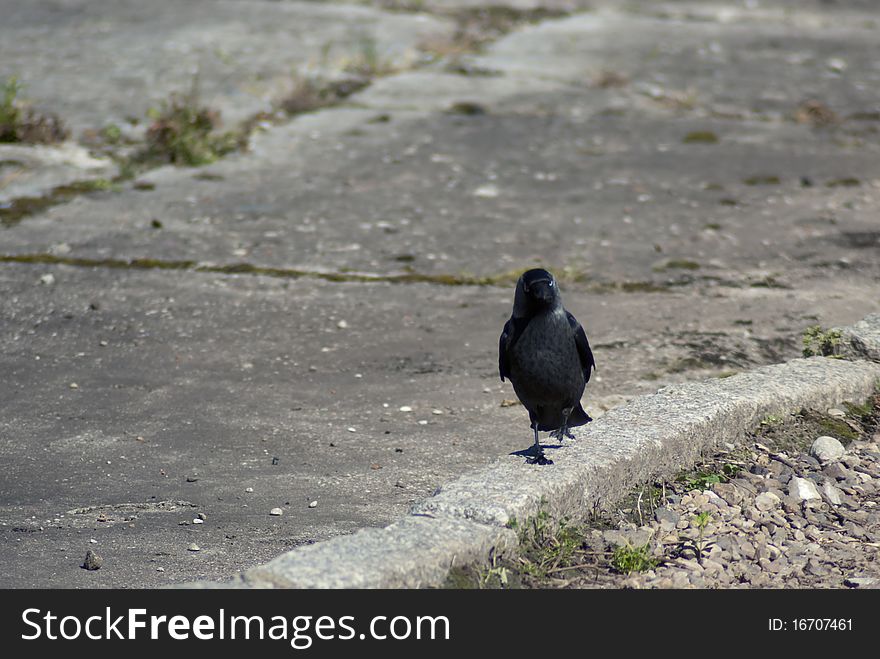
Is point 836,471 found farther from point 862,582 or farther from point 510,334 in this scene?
point 510,334

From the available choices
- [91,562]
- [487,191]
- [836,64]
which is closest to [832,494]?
[91,562]

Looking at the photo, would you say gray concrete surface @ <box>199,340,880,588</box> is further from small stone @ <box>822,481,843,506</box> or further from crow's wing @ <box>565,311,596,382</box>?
small stone @ <box>822,481,843,506</box>

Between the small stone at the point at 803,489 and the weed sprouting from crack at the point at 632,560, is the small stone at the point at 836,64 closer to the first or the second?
the small stone at the point at 803,489

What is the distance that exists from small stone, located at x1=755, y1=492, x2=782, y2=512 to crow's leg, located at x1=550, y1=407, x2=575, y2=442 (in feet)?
1.77

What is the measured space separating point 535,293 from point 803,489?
96 cm

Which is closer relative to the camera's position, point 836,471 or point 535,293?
point 535,293

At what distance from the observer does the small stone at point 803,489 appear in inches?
125

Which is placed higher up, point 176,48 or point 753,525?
point 176,48

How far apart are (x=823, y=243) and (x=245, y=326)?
2999 millimetres

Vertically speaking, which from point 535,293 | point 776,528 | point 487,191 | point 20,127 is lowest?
point 776,528

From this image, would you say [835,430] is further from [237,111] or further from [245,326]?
[237,111]

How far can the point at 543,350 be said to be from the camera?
122 inches

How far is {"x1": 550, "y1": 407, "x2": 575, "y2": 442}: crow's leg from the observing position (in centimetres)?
321
